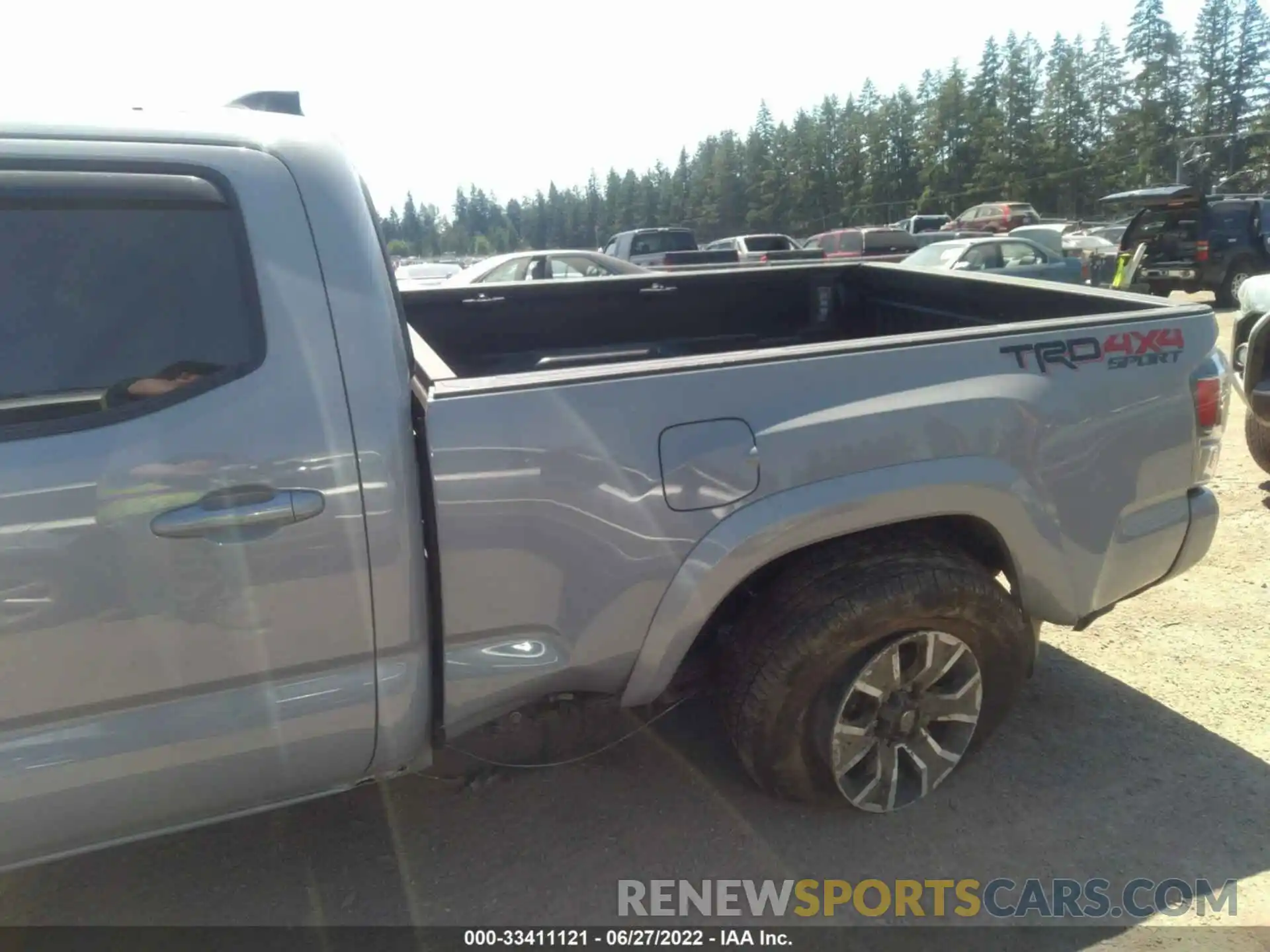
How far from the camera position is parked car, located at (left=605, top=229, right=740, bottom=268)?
21516 millimetres

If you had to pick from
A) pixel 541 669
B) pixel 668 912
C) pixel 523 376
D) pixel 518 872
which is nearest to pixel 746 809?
pixel 668 912

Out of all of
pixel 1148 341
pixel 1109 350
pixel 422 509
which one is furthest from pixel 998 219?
pixel 422 509

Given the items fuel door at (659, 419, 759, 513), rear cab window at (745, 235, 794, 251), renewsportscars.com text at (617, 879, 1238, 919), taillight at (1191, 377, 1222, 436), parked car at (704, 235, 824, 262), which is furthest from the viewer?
rear cab window at (745, 235, 794, 251)

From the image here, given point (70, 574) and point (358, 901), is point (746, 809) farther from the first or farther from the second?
point (70, 574)

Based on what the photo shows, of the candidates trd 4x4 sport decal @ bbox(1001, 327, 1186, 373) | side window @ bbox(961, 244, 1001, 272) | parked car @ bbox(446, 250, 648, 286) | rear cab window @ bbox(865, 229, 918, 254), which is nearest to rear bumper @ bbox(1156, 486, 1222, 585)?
trd 4x4 sport decal @ bbox(1001, 327, 1186, 373)

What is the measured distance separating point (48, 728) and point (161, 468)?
0.59 m

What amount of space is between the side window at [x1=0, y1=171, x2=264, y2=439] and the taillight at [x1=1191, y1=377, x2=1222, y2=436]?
271 centimetres

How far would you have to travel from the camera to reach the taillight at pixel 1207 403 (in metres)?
2.97

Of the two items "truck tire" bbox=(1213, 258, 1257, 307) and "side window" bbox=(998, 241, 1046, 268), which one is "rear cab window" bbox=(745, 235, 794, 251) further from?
"truck tire" bbox=(1213, 258, 1257, 307)

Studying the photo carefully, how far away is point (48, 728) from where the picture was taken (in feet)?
6.49

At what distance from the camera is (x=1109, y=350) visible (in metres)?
2.84

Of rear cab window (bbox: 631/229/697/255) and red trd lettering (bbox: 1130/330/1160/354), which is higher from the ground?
rear cab window (bbox: 631/229/697/255)

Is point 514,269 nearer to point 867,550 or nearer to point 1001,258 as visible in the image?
point 1001,258

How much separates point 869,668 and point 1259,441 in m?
4.11
